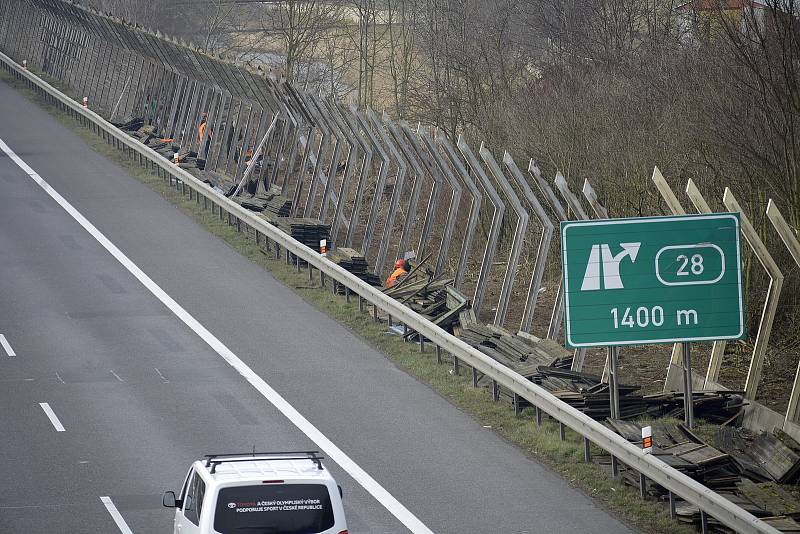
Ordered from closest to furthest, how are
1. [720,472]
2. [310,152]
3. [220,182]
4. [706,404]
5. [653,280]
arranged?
[720,472]
[653,280]
[706,404]
[310,152]
[220,182]

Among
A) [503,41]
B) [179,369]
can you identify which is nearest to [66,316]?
[179,369]

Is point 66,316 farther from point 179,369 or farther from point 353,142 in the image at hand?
point 353,142

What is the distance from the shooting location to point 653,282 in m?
17.1

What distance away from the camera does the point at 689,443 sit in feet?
53.1

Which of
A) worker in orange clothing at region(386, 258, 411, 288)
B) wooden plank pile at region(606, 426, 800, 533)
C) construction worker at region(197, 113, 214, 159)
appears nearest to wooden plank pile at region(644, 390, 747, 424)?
wooden plank pile at region(606, 426, 800, 533)

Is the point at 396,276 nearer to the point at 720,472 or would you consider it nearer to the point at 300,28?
the point at 720,472

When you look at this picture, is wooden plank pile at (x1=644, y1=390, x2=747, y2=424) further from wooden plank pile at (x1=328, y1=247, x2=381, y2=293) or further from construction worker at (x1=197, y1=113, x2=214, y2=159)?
construction worker at (x1=197, y1=113, x2=214, y2=159)

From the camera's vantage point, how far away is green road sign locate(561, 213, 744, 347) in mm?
17016

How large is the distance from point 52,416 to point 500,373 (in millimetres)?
6182

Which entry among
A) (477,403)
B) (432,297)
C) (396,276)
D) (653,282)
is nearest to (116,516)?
(477,403)

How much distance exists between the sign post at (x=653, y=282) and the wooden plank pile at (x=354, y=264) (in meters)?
9.64

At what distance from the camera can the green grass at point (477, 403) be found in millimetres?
15398

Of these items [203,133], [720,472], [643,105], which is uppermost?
[643,105]

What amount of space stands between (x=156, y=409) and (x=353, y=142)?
437 inches
